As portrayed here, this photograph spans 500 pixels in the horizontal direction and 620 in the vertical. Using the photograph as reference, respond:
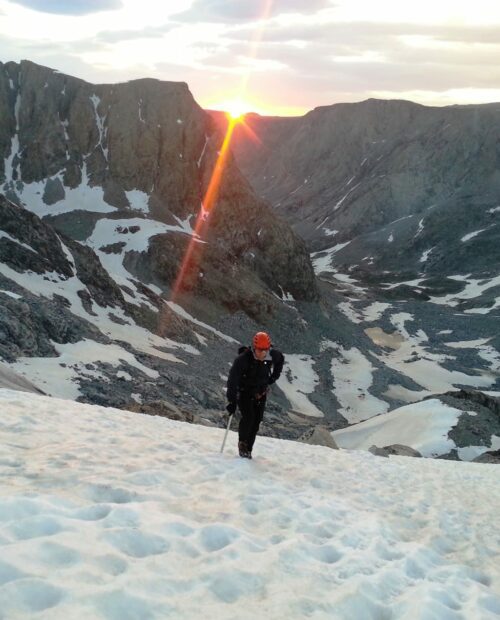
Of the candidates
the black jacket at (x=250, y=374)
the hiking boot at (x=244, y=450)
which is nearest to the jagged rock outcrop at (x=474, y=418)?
the hiking boot at (x=244, y=450)

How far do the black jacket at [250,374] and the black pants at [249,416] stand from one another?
148mm

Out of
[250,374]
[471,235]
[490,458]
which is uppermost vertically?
[471,235]

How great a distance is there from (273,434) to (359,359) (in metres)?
42.6

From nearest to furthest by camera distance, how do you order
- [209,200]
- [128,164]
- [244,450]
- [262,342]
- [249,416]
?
[262,342] < [249,416] < [244,450] < [209,200] < [128,164]

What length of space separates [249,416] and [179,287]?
66044 mm

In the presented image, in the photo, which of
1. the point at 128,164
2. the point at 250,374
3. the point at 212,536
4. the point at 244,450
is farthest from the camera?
the point at 128,164

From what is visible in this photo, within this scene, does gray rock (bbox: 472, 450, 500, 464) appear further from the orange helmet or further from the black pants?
the orange helmet

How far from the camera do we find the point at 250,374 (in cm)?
1152

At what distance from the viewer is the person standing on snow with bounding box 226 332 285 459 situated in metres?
11.4

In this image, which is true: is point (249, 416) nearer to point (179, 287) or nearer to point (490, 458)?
point (490, 458)

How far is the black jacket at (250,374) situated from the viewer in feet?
37.3

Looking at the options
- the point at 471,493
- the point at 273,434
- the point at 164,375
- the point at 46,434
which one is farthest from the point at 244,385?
the point at 164,375

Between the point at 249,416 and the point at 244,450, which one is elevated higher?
the point at 249,416

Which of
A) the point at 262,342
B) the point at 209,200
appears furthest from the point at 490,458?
the point at 209,200
